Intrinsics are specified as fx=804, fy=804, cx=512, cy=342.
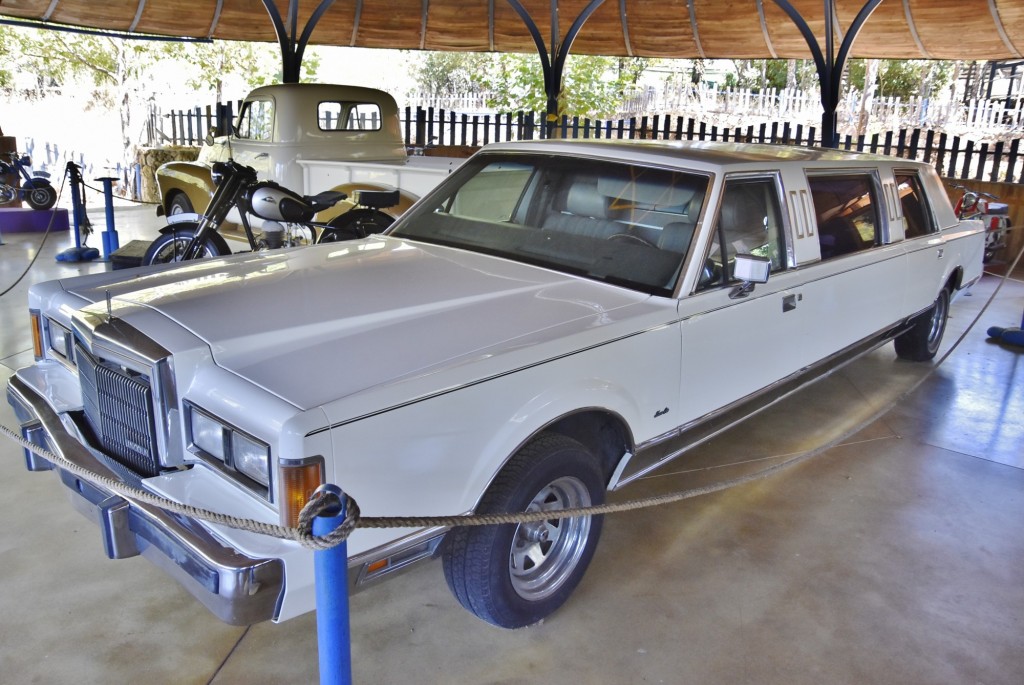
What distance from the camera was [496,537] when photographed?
277cm

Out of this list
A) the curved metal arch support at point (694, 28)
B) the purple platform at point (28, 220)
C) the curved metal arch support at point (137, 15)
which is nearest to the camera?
the purple platform at point (28, 220)

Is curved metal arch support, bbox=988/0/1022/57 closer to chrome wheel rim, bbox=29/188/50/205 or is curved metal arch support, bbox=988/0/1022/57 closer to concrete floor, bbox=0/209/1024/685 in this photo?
concrete floor, bbox=0/209/1024/685

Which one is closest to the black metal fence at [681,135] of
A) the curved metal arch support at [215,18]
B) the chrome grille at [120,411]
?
the curved metal arch support at [215,18]

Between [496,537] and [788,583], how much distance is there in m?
1.50

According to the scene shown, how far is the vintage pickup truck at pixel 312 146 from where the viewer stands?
7857 millimetres

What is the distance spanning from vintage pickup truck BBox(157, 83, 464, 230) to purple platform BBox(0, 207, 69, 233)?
9.60 feet

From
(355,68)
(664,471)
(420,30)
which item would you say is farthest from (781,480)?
(355,68)

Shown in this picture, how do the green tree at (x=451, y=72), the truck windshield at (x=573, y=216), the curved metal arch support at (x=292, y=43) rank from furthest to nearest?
1. the green tree at (x=451, y=72)
2. the curved metal arch support at (x=292, y=43)
3. the truck windshield at (x=573, y=216)

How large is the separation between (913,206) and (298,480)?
520cm

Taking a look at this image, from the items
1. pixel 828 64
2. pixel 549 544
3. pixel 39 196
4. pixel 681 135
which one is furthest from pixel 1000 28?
pixel 39 196

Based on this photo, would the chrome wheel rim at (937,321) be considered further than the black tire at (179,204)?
No

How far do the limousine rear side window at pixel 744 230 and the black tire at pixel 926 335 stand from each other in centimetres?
279

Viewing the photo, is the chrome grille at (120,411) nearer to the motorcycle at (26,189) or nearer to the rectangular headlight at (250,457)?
the rectangular headlight at (250,457)

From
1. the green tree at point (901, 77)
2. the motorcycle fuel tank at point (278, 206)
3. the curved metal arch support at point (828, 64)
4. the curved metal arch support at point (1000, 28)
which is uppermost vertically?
the green tree at point (901, 77)
